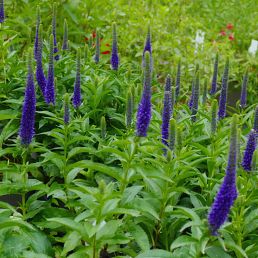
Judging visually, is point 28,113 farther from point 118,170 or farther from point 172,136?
A: point 172,136

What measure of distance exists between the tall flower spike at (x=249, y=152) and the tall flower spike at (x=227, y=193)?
0.59 meters

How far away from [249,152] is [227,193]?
68 cm

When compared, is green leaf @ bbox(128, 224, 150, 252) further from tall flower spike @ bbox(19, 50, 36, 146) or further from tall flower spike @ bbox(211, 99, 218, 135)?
tall flower spike @ bbox(211, 99, 218, 135)

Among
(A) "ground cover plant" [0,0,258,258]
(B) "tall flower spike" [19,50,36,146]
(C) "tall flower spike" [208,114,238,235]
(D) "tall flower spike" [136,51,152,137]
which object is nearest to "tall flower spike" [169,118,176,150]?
(A) "ground cover plant" [0,0,258,258]

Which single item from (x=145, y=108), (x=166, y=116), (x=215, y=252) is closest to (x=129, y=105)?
(x=166, y=116)

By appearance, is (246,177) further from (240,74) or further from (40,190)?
(240,74)

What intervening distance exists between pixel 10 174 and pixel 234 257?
1392mm

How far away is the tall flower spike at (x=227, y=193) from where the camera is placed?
6.49ft

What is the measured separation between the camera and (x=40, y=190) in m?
A: 3.06

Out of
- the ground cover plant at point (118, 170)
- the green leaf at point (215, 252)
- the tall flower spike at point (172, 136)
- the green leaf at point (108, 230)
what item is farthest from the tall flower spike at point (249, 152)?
the green leaf at point (108, 230)

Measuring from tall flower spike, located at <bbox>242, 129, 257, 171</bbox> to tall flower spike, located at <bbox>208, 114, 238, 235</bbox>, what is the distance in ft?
1.93

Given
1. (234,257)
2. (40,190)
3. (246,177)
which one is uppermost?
(246,177)

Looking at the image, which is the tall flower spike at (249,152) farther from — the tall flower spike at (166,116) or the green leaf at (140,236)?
the green leaf at (140,236)

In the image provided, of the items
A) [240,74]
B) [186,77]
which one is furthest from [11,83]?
[240,74]
